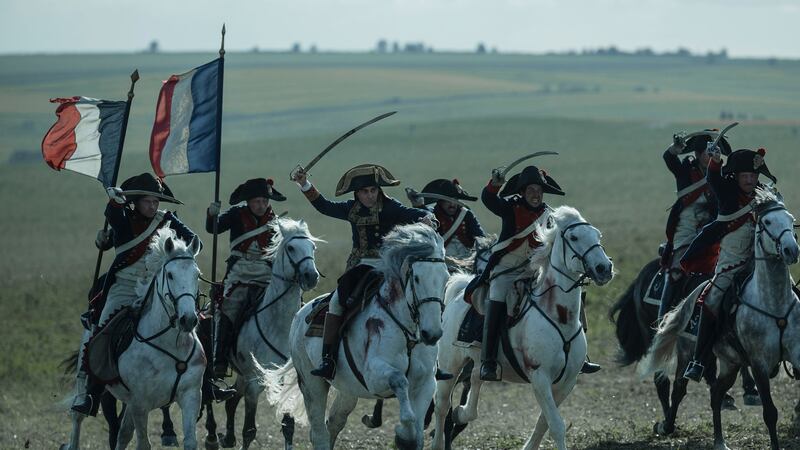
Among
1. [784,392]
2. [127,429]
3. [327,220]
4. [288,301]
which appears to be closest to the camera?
[127,429]

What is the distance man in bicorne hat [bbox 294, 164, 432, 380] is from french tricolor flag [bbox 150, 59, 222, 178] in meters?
2.93

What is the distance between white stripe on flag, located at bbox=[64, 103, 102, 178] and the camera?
48.8 feet

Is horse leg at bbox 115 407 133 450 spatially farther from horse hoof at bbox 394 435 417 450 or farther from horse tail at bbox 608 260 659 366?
horse tail at bbox 608 260 659 366

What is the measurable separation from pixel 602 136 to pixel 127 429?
8428 cm

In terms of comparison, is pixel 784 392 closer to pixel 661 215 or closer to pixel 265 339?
pixel 265 339

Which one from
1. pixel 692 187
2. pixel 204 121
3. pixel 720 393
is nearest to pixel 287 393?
pixel 204 121

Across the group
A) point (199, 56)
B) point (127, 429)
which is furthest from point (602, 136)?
point (199, 56)

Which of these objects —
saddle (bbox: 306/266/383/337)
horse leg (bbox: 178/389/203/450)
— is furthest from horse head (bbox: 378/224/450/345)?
horse leg (bbox: 178/389/203/450)

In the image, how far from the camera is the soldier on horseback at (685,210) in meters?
15.3

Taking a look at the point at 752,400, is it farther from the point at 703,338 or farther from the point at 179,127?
the point at 179,127

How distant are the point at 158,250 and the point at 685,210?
20.8 ft

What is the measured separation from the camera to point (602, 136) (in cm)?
9500

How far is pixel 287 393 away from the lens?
12922mm

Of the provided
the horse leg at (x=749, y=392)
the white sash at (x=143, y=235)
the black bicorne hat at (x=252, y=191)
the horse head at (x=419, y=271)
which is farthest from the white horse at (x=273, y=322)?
the horse leg at (x=749, y=392)
